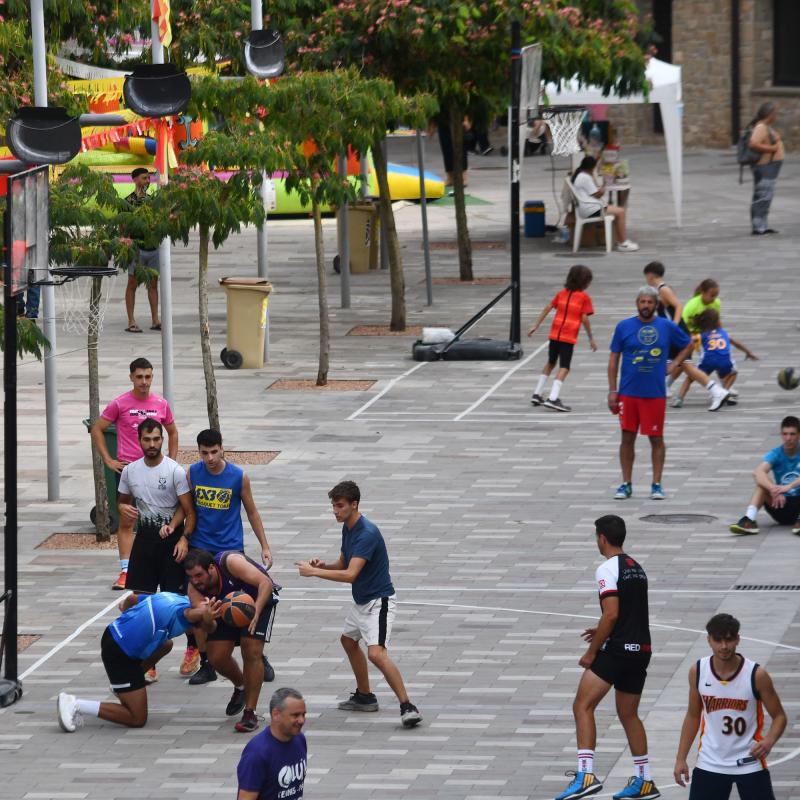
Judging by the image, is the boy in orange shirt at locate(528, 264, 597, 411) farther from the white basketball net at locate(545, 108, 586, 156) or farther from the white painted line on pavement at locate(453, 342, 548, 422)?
the white basketball net at locate(545, 108, 586, 156)

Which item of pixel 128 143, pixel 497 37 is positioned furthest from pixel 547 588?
pixel 128 143

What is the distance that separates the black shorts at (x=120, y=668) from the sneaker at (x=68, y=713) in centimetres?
26

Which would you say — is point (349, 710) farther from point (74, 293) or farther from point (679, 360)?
point (74, 293)

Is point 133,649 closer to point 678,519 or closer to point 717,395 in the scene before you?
point 678,519

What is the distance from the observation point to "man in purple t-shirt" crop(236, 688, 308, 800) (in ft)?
29.8

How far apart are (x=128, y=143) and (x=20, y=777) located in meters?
29.8

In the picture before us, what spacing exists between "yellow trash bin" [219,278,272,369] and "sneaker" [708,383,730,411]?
5.69 meters

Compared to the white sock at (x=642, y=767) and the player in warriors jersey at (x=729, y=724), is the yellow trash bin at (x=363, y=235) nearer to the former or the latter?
the white sock at (x=642, y=767)

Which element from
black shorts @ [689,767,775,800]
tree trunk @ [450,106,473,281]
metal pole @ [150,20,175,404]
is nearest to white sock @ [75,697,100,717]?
black shorts @ [689,767,775,800]

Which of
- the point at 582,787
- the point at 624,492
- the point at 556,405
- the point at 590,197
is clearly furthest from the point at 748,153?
the point at 582,787

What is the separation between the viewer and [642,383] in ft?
57.5

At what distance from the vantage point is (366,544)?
40.0 feet

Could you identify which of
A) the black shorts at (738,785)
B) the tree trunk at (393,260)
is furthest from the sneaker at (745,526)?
the tree trunk at (393,260)

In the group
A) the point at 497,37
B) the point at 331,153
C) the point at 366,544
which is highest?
the point at 497,37
